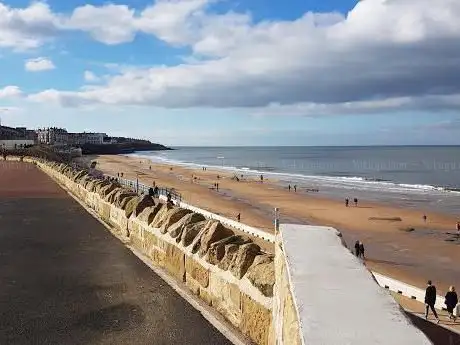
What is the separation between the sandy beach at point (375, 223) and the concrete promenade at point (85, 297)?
11.8 m

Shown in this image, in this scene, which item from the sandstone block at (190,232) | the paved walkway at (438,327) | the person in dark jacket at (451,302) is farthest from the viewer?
the person in dark jacket at (451,302)

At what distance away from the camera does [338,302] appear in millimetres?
2287

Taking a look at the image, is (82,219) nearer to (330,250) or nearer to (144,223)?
(144,223)

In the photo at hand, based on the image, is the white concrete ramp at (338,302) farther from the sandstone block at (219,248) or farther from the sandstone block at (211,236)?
the sandstone block at (211,236)

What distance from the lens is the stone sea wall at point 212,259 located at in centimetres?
404

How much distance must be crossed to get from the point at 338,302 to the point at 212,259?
2706mm

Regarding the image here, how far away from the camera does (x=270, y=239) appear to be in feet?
55.6

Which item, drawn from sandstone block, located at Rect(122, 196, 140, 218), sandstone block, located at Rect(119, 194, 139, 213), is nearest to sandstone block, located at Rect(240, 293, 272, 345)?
sandstone block, located at Rect(122, 196, 140, 218)

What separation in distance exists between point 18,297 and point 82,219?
5157 millimetres

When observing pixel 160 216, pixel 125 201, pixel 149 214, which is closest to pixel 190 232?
pixel 160 216

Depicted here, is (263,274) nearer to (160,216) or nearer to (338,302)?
(338,302)

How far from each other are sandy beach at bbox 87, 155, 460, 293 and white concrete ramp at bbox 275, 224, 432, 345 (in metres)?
13.7

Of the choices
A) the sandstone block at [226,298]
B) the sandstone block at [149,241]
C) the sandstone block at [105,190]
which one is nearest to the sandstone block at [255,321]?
the sandstone block at [226,298]

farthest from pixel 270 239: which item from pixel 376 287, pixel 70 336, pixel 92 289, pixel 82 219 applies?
pixel 376 287
